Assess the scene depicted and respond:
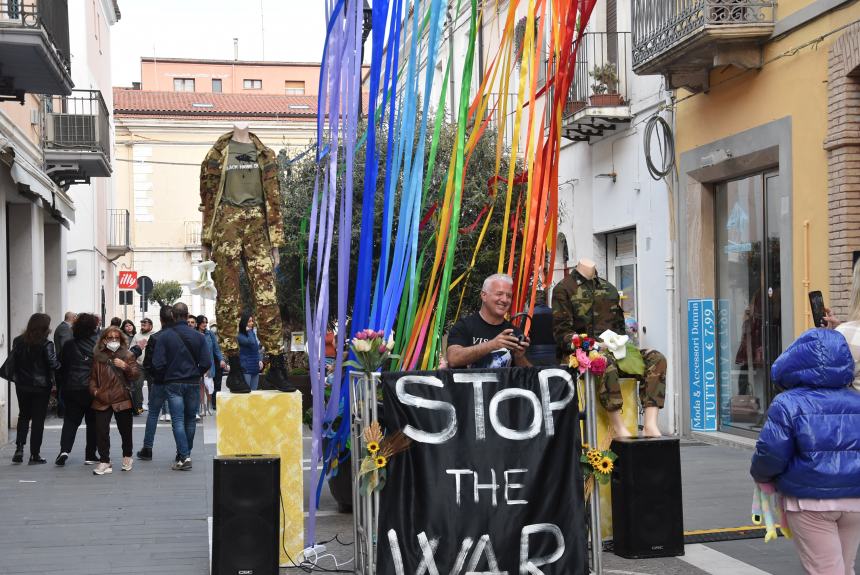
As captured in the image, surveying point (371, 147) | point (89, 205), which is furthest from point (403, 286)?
point (89, 205)

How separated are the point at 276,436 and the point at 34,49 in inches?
323

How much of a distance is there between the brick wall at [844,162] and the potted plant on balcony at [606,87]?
5.47m

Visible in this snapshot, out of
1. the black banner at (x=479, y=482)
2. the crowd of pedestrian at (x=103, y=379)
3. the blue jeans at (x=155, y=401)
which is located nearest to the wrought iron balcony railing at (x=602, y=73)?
the crowd of pedestrian at (x=103, y=379)

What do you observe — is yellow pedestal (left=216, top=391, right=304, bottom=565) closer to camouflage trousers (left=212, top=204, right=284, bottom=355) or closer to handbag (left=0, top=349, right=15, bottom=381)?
camouflage trousers (left=212, top=204, right=284, bottom=355)

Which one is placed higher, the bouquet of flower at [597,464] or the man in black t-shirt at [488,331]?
the man in black t-shirt at [488,331]

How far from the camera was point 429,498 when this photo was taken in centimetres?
656

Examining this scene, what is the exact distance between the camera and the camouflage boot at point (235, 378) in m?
8.43

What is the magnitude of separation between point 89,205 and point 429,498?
84.7 feet

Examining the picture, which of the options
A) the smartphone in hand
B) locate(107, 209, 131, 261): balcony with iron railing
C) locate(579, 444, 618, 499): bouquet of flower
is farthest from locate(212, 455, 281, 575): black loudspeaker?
locate(107, 209, 131, 261): balcony with iron railing

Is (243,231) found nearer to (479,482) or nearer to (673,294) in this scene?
(479,482)

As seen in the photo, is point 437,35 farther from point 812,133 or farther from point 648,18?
point 648,18

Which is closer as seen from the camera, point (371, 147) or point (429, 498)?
point (429, 498)

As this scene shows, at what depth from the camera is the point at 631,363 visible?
8594 mm

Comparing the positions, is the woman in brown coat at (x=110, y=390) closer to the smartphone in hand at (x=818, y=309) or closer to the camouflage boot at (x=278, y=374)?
the camouflage boot at (x=278, y=374)
